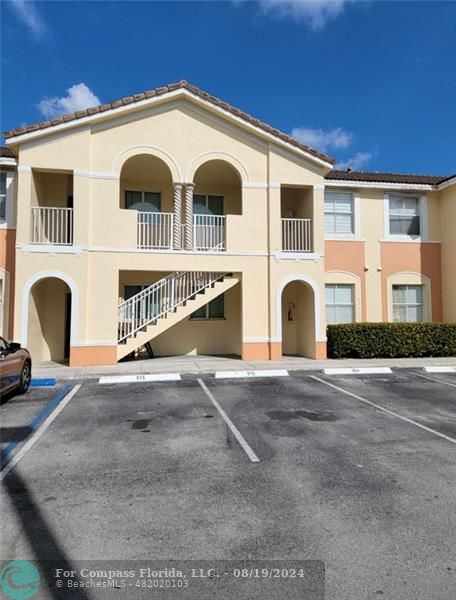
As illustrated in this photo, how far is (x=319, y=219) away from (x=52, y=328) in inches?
411

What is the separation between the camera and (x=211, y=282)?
46.8 ft

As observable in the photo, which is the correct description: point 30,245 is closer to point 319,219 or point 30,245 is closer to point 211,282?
point 211,282

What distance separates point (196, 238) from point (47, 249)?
487cm

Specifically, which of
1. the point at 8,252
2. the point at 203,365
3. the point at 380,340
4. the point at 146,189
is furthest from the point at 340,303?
the point at 8,252

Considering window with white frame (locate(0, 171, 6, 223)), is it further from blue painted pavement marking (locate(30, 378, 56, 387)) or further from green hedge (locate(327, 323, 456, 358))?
green hedge (locate(327, 323, 456, 358))

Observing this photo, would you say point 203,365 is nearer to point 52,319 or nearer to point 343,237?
point 52,319

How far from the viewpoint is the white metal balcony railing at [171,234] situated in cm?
1403

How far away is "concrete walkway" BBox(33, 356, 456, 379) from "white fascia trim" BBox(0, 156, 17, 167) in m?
6.85

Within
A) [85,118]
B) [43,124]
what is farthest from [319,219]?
[43,124]

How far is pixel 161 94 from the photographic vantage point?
1359 centimetres

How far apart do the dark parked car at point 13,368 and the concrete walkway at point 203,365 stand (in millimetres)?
1744

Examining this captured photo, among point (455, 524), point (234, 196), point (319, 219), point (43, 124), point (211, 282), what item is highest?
point (43, 124)

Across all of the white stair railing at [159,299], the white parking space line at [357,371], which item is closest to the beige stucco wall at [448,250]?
the white parking space line at [357,371]

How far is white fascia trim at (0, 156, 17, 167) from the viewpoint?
13.7 m
